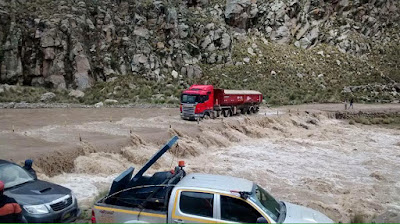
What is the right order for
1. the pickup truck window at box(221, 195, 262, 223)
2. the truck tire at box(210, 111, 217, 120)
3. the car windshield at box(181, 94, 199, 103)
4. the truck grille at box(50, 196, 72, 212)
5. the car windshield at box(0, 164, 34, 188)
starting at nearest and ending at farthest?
the pickup truck window at box(221, 195, 262, 223), the truck grille at box(50, 196, 72, 212), the car windshield at box(0, 164, 34, 188), the car windshield at box(181, 94, 199, 103), the truck tire at box(210, 111, 217, 120)

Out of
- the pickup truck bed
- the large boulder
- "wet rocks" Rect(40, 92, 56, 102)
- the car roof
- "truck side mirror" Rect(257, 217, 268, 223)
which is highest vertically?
the large boulder

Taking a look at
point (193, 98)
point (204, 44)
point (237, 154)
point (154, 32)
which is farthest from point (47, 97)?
point (237, 154)

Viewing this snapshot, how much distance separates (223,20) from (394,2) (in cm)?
3910

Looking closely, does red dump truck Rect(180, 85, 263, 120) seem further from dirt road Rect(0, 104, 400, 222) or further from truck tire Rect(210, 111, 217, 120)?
dirt road Rect(0, 104, 400, 222)

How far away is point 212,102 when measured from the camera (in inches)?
1128

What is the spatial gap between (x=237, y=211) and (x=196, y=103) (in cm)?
2128

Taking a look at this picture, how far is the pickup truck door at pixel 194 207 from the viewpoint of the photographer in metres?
5.54

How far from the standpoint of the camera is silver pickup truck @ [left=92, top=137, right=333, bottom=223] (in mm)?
5531

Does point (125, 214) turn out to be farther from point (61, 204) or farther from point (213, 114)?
point (213, 114)

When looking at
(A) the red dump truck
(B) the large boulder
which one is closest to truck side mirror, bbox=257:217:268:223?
(A) the red dump truck

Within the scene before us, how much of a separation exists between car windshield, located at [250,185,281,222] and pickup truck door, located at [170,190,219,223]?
0.71 meters

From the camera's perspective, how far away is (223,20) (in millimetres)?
62688

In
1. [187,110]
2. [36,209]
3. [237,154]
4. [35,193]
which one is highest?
[35,193]

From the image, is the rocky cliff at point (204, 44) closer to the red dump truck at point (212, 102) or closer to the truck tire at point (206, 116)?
the red dump truck at point (212, 102)
